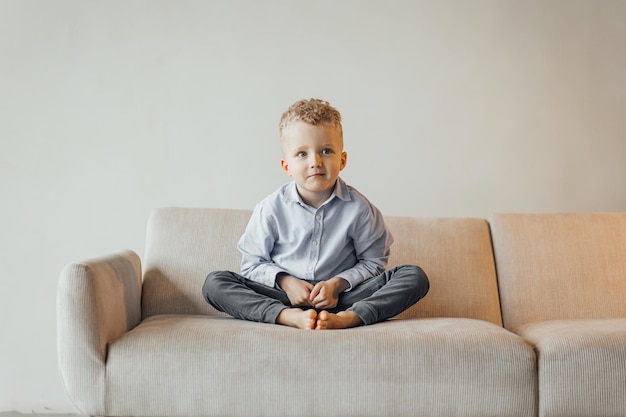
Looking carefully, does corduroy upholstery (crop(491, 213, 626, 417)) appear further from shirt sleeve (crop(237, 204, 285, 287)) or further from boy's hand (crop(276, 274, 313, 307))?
shirt sleeve (crop(237, 204, 285, 287))

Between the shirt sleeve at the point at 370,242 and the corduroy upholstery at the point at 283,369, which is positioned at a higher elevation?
the shirt sleeve at the point at 370,242

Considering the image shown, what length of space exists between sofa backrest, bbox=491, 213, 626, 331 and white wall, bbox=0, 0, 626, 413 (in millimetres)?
447

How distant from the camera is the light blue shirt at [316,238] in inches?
92.7

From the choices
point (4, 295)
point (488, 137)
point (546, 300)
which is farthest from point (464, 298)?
point (4, 295)

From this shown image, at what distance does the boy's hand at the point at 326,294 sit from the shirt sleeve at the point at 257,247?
0.54 ft

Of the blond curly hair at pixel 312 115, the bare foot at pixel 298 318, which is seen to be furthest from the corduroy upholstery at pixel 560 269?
the blond curly hair at pixel 312 115

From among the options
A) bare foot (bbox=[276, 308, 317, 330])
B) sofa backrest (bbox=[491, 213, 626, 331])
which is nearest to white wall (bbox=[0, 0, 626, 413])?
sofa backrest (bbox=[491, 213, 626, 331])

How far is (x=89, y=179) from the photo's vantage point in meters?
3.04

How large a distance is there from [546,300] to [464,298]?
27 cm

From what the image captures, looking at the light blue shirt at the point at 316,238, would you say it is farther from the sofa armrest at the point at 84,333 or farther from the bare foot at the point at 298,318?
the sofa armrest at the point at 84,333

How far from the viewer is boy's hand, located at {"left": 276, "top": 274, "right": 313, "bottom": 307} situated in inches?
87.3

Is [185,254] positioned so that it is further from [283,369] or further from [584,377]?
[584,377]

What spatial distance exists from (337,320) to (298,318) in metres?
0.11

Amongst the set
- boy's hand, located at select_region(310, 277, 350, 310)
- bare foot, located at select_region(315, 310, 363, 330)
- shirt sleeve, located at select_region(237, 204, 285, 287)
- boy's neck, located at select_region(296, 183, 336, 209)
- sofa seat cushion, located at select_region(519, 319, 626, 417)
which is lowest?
sofa seat cushion, located at select_region(519, 319, 626, 417)
